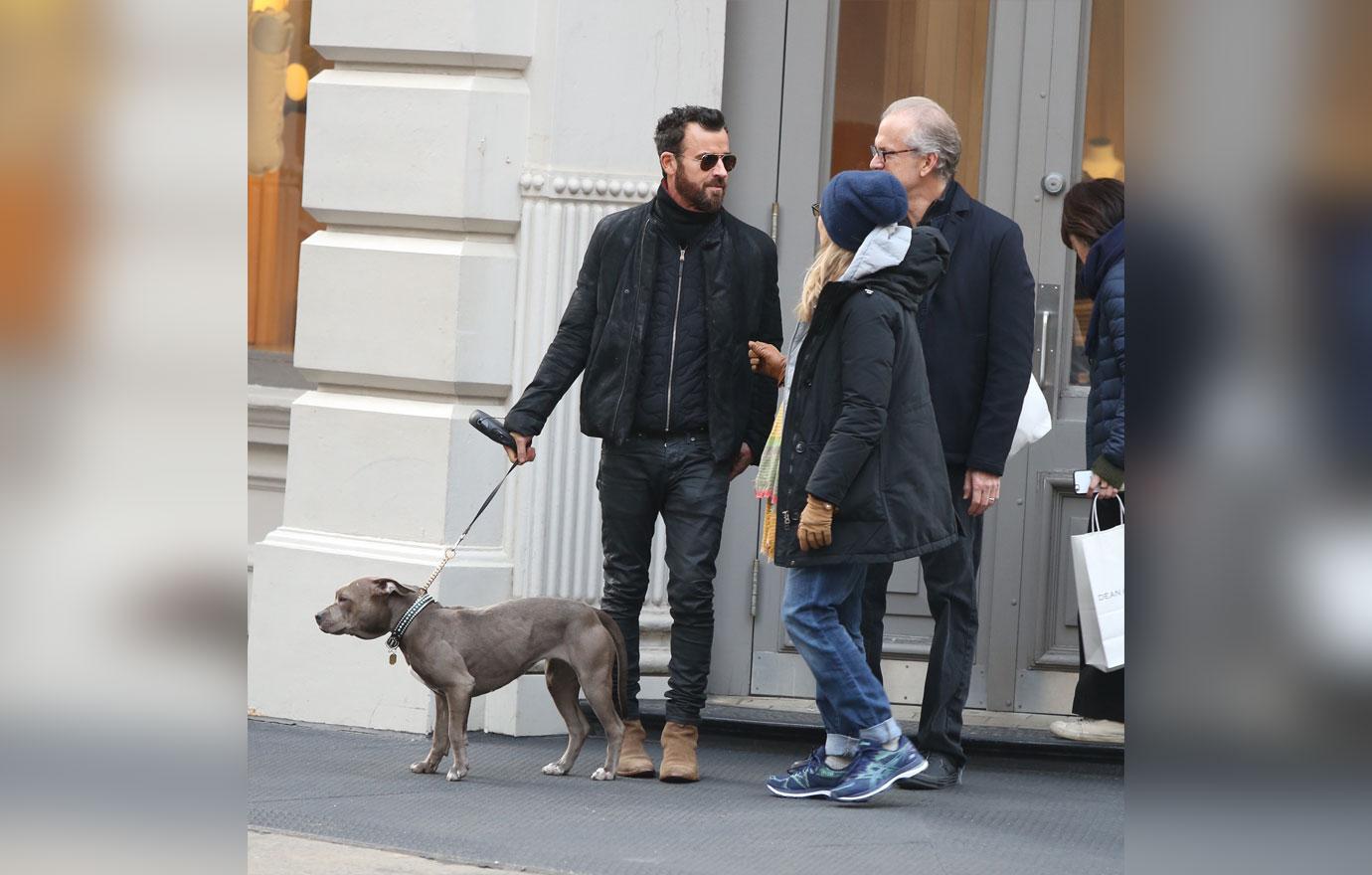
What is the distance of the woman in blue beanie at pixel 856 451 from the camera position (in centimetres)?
482

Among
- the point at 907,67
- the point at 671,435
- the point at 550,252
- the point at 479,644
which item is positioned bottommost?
the point at 479,644

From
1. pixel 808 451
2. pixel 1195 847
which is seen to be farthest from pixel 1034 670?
pixel 1195 847

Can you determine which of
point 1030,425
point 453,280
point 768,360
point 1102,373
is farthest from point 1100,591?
point 453,280

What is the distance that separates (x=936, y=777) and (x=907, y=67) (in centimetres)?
279

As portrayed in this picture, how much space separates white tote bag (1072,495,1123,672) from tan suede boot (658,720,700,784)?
50.9 inches

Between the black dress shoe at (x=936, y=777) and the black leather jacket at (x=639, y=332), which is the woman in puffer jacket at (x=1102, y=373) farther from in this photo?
the black leather jacket at (x=639, y=332)

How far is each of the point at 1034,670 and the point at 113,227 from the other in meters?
5.85

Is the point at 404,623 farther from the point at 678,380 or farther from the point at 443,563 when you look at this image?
the point at 678,380

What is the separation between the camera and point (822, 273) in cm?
498

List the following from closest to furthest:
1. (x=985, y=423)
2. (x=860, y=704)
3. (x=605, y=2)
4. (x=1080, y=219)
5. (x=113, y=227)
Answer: (x=113, y=227)
(x=860, y=704)
(x=985, y=423)
(x=1080, y=219)
(x=605, y=2)

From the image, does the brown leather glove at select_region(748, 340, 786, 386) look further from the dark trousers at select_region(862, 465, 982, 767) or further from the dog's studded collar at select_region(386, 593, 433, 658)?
the dog's studded collar at select_region(386, 593, 433, 658)

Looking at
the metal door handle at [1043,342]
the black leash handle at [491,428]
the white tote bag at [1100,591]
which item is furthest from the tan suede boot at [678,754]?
the metal door handle at [1043,342]

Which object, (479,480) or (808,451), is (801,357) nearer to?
(808,451)

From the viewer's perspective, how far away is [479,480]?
20.4ft
